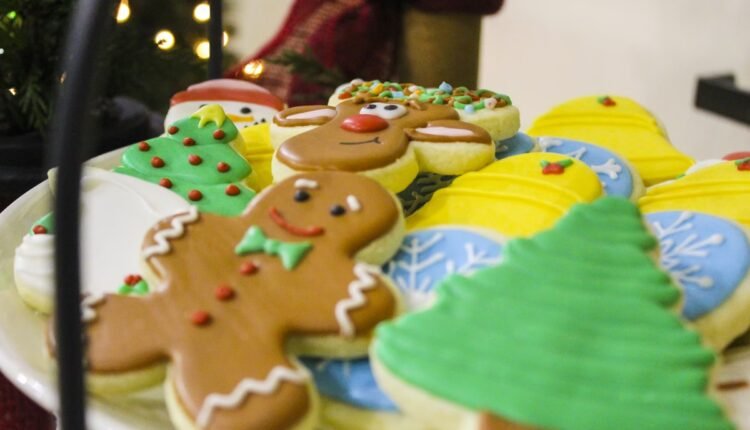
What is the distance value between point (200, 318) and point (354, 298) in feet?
0.31

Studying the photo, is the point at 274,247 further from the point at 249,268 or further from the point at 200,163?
the point at 200,163

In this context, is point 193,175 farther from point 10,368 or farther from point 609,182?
point 609,182

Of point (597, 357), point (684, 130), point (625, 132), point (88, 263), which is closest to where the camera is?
point (597, 357)

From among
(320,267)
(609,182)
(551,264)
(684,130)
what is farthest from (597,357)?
(684,130)

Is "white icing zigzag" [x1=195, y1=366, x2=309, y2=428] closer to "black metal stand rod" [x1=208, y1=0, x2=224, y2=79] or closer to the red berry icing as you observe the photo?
the red berry icing

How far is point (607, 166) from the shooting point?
732 millimetres

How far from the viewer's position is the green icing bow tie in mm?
524

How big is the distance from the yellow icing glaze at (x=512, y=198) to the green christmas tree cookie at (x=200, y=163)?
0.52 feet

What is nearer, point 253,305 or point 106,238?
point 253,305

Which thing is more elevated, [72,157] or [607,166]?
[72,157]

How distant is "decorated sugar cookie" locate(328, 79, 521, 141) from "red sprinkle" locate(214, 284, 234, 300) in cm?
32

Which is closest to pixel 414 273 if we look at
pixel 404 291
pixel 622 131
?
pixel 404 291

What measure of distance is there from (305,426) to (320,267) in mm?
110

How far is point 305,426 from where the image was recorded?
452 mm
